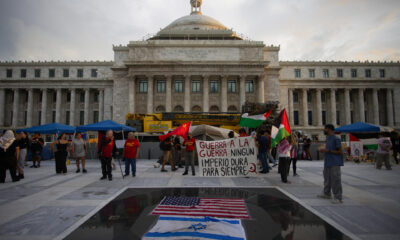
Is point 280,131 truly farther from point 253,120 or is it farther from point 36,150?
point 36,150

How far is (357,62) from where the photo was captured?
48.2m

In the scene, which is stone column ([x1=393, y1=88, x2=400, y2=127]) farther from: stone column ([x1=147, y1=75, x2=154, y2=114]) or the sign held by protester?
the sign held by protester

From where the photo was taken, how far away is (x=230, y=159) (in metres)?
8.90

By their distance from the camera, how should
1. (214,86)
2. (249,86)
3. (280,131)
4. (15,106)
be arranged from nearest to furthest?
(280,131) < (214,86) < (249,86) < (15,106)

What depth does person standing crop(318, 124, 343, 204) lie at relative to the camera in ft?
20.1

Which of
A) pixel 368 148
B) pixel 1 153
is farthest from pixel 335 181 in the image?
pixel 368 148

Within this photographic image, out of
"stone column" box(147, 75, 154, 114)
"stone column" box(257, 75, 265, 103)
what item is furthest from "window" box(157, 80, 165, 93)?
"stone column" box(257, 75, 265, 103)

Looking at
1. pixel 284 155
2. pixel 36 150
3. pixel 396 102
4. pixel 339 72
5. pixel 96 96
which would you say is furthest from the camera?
pixel 96 96

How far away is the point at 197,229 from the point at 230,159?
5.15m

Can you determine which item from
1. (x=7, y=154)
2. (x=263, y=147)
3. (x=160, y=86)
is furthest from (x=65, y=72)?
(x=263, y=147)

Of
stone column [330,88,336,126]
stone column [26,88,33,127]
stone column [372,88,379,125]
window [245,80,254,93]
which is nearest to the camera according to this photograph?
window [245,80,254,93]

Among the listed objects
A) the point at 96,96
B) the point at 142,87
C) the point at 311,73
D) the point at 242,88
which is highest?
the point at 311,73

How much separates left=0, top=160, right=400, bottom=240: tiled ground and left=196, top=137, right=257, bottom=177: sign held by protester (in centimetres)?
42

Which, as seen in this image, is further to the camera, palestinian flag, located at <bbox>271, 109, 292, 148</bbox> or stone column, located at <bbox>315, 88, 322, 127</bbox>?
stone column, located at <bbox>315, 88, 322, 127</bbox>
